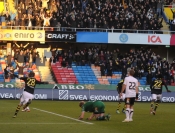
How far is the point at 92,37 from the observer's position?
49406mm

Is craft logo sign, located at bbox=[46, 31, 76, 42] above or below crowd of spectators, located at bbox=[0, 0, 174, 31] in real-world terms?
below

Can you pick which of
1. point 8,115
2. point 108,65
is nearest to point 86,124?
point 8,115

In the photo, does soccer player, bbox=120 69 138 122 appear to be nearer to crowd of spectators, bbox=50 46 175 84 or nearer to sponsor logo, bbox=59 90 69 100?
sponsor logo, bbox=59 90 69 100

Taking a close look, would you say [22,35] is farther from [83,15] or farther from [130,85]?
[130,85]

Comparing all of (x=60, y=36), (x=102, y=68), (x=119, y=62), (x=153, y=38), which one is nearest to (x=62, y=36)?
(x=60, y=36)

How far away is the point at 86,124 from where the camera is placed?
19.5 m

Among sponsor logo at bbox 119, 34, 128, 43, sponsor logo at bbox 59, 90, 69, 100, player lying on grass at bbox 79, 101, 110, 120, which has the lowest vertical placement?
sponsor logo at bbox 59, 90, 69, 100

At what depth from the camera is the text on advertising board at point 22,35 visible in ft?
155

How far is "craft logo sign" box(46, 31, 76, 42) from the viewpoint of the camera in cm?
4837

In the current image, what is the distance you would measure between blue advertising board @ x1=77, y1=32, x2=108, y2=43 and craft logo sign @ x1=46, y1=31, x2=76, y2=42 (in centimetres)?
58

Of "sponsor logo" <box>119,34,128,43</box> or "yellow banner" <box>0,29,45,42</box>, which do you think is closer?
"yellow banner" <box>0,29,45,42</box>

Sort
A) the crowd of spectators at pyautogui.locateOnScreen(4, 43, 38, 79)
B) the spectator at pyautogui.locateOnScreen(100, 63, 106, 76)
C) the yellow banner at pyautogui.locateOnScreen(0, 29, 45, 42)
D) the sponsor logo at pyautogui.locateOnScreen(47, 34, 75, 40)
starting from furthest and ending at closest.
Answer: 1. the sponsor logo at pyautogui.locateOnScreen(47, 34, 75, 40)
2. the yellow banner at pyautogui.locateOnScreen(0, 29, 45, 42)
3. the spectator at pyautogui.locateOnScreen(100, 63, 106, 76)
4. the crowd of spectators at pyautogui.locateOnScreen(4, 43, 38, 79)

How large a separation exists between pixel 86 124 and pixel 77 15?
29086mm

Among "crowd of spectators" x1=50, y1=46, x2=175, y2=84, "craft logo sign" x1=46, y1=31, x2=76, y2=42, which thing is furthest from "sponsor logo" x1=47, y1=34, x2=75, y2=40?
"crowd of spectators" x1=50, y1=46, x2=175, y2=84
